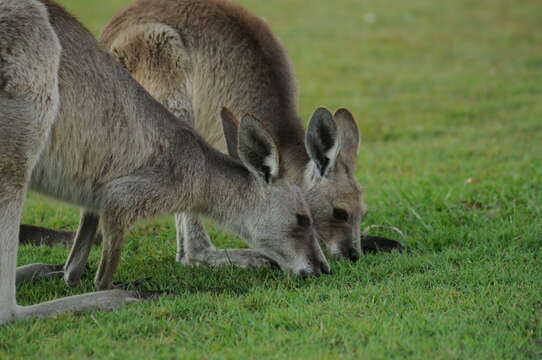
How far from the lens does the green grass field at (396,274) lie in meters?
3.38

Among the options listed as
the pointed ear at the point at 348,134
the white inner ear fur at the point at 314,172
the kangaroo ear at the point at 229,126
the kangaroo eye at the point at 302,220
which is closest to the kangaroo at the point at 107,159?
the kangaroo eye at the point at 302,220

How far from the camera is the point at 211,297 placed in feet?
13.2

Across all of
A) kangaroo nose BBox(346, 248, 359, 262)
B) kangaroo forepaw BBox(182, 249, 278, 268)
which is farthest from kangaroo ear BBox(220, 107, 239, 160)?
kangaroo nose BBox(346, 248, 359, 262)

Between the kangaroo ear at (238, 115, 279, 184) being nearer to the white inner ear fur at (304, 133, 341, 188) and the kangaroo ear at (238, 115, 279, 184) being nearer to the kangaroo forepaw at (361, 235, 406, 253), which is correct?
the white inner ear fur at (304, 133, 341, 188)

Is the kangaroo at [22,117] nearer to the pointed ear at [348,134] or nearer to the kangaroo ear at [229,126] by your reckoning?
the kangaroo ear at [229,126]

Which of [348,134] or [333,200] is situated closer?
[333,200]

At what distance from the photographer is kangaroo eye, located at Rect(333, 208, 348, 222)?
4.79 meters

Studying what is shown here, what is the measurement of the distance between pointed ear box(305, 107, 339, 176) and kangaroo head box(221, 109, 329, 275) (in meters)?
0.33

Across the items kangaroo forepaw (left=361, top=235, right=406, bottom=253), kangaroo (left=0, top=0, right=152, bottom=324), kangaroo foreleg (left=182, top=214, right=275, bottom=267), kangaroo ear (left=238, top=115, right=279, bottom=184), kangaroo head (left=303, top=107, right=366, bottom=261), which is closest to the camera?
kangaroo (left=0, top=0, right=152, bottom=324)

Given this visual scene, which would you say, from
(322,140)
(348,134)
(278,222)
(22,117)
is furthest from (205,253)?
(22,117)

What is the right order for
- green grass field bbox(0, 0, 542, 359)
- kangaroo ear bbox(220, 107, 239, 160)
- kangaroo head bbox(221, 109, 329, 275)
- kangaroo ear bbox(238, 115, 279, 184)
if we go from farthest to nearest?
kangaroo ear bbox(220, 107, 239, 160)
kangaroo head bbox(221, 109, 329, 275)
kangaroo ear bbox(238, 115, 279, 184)
green grass field bbox(0, 0, 542, 359)

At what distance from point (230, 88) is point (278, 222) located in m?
1.17

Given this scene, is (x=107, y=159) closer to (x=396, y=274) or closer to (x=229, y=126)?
(x=229, y=126)

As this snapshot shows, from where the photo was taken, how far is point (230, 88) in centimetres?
516
